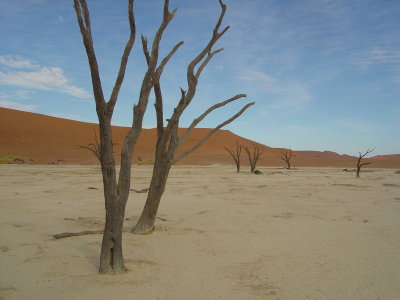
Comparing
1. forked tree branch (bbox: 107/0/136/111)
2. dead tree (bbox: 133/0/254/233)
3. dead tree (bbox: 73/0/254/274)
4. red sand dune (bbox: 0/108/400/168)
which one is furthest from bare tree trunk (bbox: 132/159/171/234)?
red sand dune (bbox: 0/108/400/168)

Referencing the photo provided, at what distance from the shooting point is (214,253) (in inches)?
141

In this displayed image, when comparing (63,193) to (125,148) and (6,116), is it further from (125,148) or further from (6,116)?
(6,116)

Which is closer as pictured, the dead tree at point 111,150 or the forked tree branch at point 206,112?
the dead tree at point 111,150

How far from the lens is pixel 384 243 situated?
12.8 feet

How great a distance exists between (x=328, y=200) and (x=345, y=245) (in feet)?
11.9

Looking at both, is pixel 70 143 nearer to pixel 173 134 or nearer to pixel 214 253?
pixel 173 134

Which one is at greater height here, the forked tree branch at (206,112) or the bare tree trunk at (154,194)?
the forked tree branch at (206,112)

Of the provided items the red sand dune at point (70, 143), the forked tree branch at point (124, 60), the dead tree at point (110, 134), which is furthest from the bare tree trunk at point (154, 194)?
the red sand dune at point (70, 143)

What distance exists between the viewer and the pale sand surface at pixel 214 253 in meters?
2.61

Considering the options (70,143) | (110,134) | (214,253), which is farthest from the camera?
(70,143)

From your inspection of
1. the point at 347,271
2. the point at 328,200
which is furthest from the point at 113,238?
the point at 328,200

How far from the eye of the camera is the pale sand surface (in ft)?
8.56

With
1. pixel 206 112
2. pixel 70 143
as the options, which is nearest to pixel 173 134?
pixel 206 112

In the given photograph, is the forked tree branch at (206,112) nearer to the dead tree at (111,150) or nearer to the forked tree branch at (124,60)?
the dead tree at (111,150)
